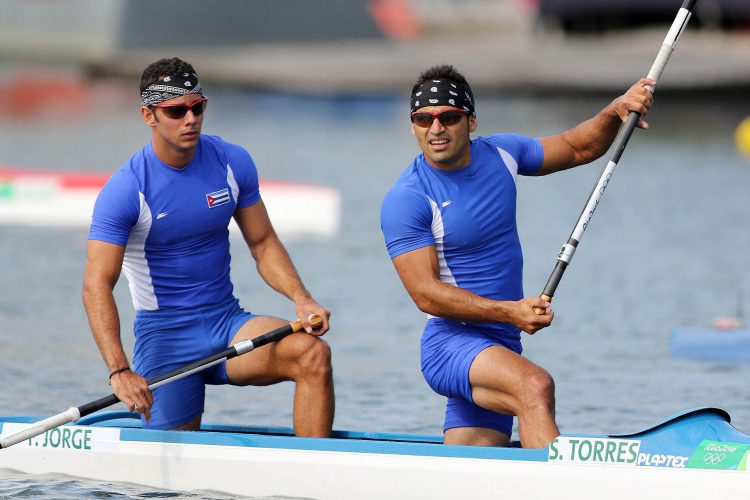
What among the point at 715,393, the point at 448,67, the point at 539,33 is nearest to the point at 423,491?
the point at 448,67

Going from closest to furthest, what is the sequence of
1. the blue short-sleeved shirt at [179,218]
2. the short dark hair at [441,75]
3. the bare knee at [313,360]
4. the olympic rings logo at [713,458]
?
the olympic rings logo at [713,458] → the short dark hair at [441,75] → the bare knee at [313,360] → the blue short-sleeved shirt at [179,218]

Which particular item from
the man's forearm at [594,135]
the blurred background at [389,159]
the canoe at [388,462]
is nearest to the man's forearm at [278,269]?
the canoe at [388,462]

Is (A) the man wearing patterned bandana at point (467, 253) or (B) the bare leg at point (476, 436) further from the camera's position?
(B) the bare leg at point (476, 436)

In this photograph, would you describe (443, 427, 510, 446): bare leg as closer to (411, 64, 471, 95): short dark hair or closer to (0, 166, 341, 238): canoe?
(411, 64, 471, 95): short dark hair

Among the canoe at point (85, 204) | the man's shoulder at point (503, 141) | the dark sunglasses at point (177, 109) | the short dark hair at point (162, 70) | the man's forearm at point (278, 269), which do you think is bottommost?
the man's forearm at point (278, 269)

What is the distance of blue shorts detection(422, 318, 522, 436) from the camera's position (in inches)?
296

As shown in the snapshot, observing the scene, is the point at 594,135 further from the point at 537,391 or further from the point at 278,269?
the point at 278,269

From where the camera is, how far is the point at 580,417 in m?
11.1

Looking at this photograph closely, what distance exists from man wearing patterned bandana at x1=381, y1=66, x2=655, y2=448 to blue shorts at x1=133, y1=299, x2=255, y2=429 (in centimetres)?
110

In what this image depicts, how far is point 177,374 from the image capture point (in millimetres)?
7867

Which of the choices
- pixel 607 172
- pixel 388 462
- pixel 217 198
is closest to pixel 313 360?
pixel 388 462

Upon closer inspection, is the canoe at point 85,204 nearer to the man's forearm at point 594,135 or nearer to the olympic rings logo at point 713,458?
the man's forearm at point 594,135

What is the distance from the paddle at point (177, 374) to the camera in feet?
25.5

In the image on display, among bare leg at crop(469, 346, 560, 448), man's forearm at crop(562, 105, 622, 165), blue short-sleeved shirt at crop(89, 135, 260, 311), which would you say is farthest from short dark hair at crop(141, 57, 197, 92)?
bare leg at crop(469, 346, 560, 448)
